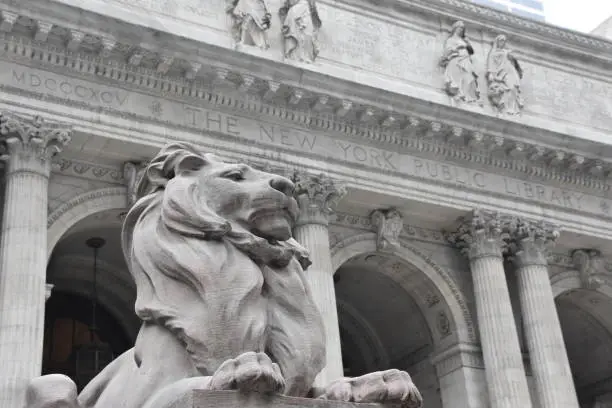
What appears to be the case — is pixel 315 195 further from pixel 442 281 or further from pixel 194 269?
pixel 194 269

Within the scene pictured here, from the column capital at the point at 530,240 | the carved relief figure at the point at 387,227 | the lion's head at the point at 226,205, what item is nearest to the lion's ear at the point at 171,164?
the lion's head at the point at 226,205

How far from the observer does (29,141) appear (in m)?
13.6

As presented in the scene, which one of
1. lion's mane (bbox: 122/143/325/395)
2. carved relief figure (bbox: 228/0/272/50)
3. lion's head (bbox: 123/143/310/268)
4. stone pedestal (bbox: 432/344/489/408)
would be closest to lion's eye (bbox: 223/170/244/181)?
lion's head (bbox: 123/143/310/268)

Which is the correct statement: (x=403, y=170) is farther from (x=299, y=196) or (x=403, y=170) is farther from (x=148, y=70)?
(x=148, y=70)

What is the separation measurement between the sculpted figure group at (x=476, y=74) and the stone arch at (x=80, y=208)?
23.2 ft

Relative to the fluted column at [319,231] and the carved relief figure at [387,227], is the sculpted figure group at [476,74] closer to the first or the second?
the carved relief figure at [387,227]

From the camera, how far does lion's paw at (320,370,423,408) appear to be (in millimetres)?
3600

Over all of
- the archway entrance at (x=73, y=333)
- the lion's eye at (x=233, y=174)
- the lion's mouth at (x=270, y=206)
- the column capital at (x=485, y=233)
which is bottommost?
the lion's mouth at (x=270, y=206)

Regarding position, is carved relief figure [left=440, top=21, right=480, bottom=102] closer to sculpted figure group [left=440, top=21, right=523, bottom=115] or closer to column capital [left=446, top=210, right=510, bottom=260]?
sculpted figure group [left=440, top=21, right=523, bottom=115]

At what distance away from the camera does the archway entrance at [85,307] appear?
56.3 feet

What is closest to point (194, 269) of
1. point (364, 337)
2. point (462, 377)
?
point (462, 377)

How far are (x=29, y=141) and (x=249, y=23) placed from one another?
4.79 meters

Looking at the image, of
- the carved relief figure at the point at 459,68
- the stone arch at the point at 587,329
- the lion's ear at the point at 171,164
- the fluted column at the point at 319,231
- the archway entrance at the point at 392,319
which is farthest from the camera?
the stone arch at the point at 587,329

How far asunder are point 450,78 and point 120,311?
816 cm
